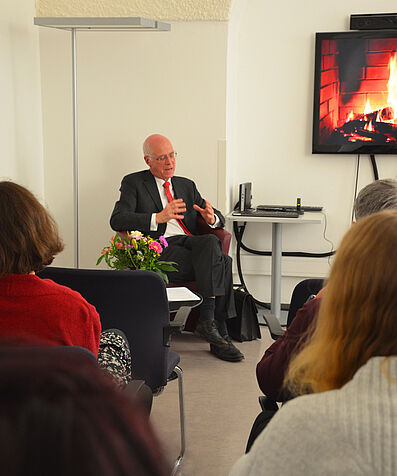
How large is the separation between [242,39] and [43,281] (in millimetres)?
4186

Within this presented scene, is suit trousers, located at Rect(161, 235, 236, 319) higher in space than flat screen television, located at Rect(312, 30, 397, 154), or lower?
lower

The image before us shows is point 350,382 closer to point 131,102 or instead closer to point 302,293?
point 302,293

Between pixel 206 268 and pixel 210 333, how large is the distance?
1.41ft

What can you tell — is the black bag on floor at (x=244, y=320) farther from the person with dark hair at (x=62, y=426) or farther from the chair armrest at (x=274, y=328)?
the person with dark hair at (x=62, y=426)

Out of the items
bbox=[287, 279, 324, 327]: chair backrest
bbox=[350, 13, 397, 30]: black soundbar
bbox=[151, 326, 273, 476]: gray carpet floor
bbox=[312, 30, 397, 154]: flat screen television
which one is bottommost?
bbox=[151, 326, 273, 476]: gray carpet floor

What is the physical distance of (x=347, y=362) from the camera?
1.17m

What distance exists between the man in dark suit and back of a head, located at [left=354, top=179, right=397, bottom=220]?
6.20ft

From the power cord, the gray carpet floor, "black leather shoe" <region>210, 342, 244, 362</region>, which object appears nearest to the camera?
the gray carpet floor

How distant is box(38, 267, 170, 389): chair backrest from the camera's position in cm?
253

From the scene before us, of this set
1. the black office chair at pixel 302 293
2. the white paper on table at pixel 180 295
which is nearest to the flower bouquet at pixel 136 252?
the white paper on table at pixel 180 295

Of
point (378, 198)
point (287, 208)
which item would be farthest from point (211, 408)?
point (287, 208)

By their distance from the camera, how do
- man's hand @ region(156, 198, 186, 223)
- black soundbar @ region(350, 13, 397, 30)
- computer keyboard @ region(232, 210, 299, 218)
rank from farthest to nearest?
black soundbar @ region(350, 13, 397, 30)
computer keyboard @ region(232, 210, 299, 218)
man's hand @ region(156, 198, 186, 223)

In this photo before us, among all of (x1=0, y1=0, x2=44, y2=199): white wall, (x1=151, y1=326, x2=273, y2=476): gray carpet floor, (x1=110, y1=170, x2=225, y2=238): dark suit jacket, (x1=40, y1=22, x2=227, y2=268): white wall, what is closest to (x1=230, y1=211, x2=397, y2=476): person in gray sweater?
(x1=151, y1=326, x2=273, y2=476): gray carpet floor

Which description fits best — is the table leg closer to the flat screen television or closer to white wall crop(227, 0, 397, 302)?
white wall crop(227, 0, 397, 302)
